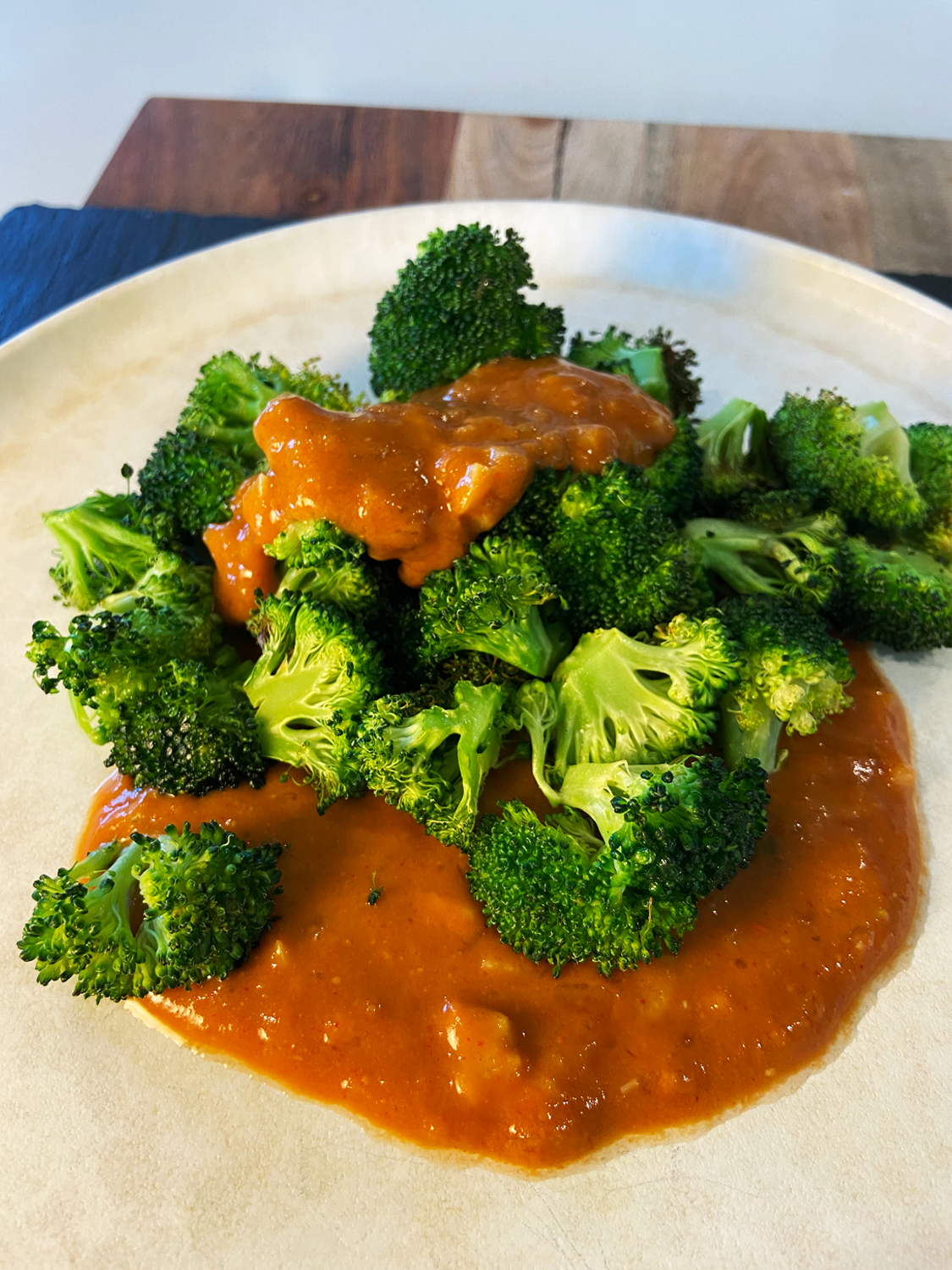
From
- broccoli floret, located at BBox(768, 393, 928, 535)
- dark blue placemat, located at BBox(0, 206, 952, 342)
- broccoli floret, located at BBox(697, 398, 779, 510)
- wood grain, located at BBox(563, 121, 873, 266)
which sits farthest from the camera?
wood grain, located at BBox(563, 121, 873, 266)

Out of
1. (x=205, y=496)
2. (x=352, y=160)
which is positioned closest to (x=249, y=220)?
(x=352, y=160)

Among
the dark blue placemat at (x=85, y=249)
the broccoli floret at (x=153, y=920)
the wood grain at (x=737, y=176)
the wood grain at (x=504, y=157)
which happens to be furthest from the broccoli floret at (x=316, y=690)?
the wood grain at (x=737, y=176)

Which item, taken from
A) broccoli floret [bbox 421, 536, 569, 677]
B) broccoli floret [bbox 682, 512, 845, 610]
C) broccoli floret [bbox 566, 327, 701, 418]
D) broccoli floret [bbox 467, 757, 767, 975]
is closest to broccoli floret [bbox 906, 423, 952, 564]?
broccoli floret [bbox 682, 512, 845, 610]

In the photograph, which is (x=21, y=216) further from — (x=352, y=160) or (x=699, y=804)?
(x=699, y=804)

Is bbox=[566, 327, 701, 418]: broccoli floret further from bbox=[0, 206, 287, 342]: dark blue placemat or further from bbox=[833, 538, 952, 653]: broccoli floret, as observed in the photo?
bbox=[0, 206, 287, 342]: dark blue placemat

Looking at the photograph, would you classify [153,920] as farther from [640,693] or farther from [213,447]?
[213,447]

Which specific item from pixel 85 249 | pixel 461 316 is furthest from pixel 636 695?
pixel 85 249

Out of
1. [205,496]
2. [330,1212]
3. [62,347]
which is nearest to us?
[330,1212]
